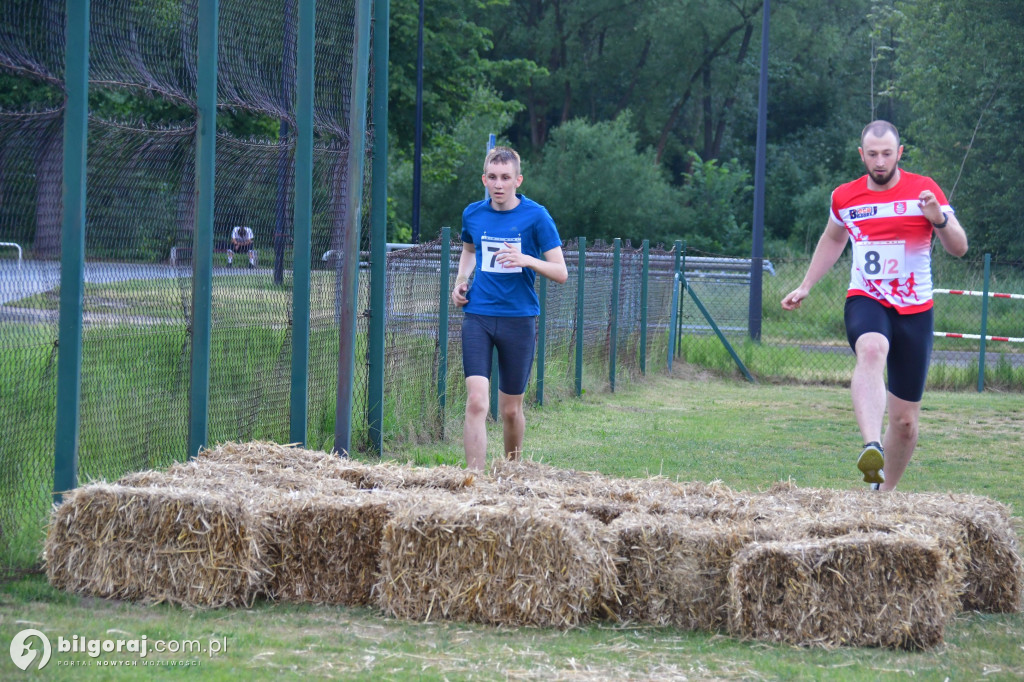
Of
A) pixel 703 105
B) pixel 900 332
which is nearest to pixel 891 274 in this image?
pixel 900 332

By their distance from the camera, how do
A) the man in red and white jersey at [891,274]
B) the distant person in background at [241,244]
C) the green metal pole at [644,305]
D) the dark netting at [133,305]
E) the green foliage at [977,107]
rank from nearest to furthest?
the dark netting at [133,305]
the man in red and white jersey at [891,274]
the distant person in background at [241,244]
the green metal pole at [644,305]
the green foliage at [977,107]

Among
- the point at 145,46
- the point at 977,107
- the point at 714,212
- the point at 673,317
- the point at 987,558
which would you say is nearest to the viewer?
the point at 987,558

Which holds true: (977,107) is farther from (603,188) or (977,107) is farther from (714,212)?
(603,188)

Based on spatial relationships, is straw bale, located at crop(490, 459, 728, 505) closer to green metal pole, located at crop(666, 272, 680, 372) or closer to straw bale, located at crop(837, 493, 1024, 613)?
straw bale, located at crop(837, 493, 1024, 613)

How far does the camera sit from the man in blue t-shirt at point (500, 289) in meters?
6.25

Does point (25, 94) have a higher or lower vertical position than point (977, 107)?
lower

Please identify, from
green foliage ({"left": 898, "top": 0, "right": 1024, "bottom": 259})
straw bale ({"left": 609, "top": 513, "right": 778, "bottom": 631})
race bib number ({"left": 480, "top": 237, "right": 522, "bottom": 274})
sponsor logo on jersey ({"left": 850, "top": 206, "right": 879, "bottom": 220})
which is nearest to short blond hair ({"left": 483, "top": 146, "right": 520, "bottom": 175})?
race bib number ({"left": 480, "top": 237, "right": 522, "bottom": 274})

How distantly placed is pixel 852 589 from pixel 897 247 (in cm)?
230

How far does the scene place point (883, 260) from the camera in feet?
19.2

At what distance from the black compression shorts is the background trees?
23470 millimetres

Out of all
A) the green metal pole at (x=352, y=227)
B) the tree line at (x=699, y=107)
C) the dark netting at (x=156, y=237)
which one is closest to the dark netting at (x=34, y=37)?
the dark netting at (x=156, y=237)

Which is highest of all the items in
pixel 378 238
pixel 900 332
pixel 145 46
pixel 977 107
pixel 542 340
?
pixel 977 107

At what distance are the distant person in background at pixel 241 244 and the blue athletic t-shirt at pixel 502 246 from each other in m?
1.26

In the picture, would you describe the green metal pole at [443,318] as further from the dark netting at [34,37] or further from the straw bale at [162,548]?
the straw bale at [162,548]
